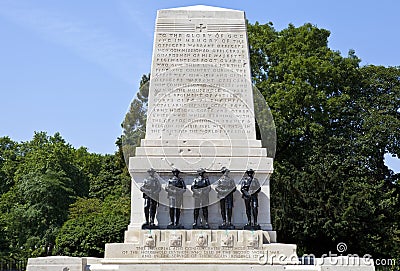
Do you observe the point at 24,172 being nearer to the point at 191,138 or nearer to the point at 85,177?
the point at 85,177

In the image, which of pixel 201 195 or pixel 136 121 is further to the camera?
pixel 136 121

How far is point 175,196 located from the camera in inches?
675

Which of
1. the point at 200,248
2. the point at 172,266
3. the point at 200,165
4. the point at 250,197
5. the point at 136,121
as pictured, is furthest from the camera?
the point at 136,121

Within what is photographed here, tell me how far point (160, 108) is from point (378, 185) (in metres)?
12.9

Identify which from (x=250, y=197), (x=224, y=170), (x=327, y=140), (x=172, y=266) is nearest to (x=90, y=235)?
(x=224, y=170)

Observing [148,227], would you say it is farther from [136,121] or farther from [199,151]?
[136,121]

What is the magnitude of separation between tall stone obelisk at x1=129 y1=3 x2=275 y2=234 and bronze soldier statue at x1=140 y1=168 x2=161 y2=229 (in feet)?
1.63

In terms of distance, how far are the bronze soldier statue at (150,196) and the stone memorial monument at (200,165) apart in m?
0.03

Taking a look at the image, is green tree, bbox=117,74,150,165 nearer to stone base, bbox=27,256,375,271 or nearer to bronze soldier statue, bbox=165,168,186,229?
bronze soldier statue, bbox=165,168,186,229

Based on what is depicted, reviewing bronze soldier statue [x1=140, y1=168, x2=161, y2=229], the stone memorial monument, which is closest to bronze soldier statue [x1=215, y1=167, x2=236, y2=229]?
the stone memorial monument

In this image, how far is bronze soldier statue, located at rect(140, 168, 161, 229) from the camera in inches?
667

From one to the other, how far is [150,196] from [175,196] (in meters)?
0.71

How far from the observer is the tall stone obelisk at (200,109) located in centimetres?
1794

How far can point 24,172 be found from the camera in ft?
134
